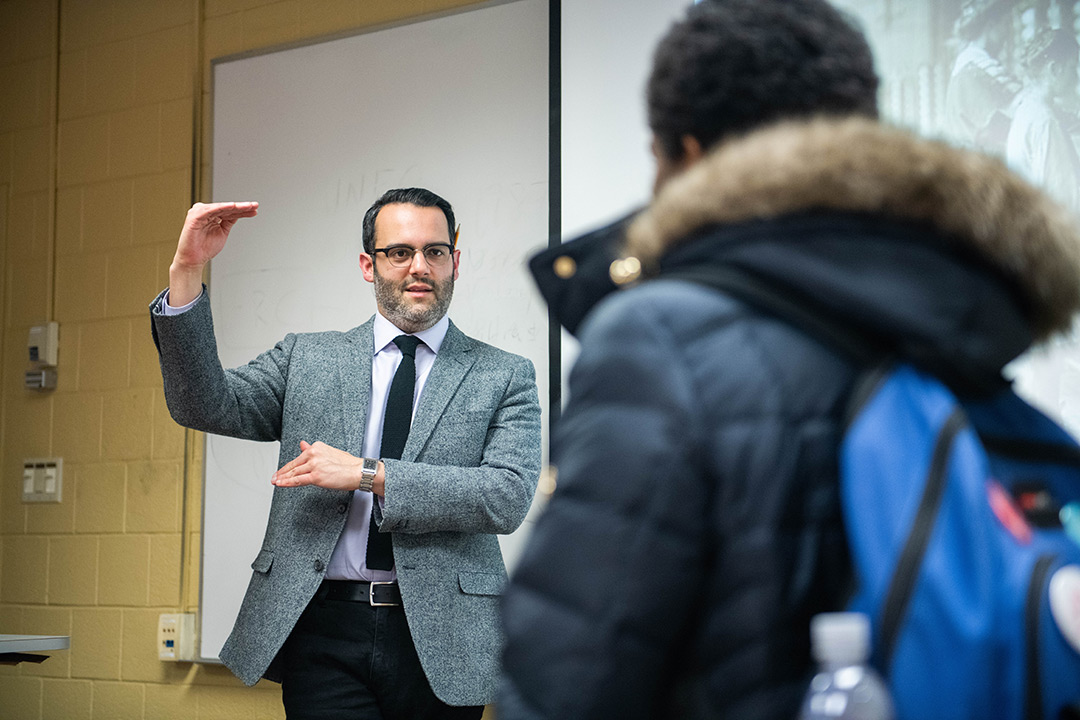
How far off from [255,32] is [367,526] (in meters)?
1.94

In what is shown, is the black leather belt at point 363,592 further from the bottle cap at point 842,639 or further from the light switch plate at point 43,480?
the light switch plate at point 43,480

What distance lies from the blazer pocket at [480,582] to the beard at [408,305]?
1.85ft

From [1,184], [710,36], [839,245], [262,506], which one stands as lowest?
[262,506]

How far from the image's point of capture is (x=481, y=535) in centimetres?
212

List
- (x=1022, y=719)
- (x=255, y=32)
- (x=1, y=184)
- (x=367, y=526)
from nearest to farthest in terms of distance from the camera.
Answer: (x=1022, y=719)
(x=367, y=526)
(x=255, y=32)
(x=1, y=184)

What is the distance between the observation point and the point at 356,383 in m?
2.13

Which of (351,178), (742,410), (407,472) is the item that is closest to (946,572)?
(742,410)

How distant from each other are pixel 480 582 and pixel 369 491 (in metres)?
0.31

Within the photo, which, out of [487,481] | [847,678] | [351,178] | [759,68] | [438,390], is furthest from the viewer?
[351,178]

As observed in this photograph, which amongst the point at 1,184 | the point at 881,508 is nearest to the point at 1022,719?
the point at 881,508

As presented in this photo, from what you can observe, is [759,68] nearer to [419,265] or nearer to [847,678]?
[847,678]

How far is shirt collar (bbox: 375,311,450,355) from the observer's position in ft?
7.29

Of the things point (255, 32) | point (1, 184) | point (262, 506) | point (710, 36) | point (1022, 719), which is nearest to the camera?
point (1022, 719)

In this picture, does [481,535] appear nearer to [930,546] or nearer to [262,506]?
[262,506]
